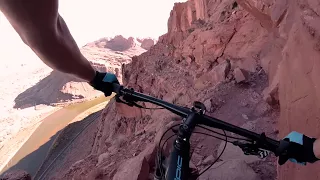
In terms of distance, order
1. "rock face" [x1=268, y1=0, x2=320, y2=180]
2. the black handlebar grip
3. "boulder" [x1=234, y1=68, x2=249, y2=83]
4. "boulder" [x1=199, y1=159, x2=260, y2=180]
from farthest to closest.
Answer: "boulder" [x1=234, y1=68, x2=249, y2=83], "boulder" [x1=199, y1=159, x2=260, y2=180], the black handlebar grip, "rock face" [x1=268, y1=0, x2=320, y2=180]

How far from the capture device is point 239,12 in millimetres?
10539

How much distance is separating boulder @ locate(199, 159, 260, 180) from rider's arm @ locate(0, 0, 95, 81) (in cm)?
249

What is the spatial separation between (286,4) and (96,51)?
39.1m

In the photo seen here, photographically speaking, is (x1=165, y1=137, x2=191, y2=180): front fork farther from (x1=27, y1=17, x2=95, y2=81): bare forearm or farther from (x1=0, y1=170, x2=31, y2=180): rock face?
(x1=0, y1=170, x2=31, y2=180): rock face

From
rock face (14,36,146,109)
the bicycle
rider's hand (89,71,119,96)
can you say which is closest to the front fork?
the bicycle

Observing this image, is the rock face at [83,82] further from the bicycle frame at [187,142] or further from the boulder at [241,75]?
the bicycle frame at [187,142]

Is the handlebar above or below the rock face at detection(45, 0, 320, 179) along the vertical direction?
below

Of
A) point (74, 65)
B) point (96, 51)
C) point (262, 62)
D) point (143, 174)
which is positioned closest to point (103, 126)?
point (262, 62)

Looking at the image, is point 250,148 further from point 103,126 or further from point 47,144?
point 47,144

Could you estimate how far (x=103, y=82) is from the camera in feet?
8.32

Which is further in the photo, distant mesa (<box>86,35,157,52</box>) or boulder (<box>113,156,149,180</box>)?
distant mesa (<box>86,35,157,52</box>)

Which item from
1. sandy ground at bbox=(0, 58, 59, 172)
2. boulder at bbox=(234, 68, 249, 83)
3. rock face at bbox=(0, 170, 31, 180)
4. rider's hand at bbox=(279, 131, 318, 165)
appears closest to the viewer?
rider's hand at bbox=(279, 131, 318, 165)

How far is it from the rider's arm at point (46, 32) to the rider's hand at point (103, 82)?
29 centimetres

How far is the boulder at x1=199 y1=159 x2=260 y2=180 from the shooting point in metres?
3.88
